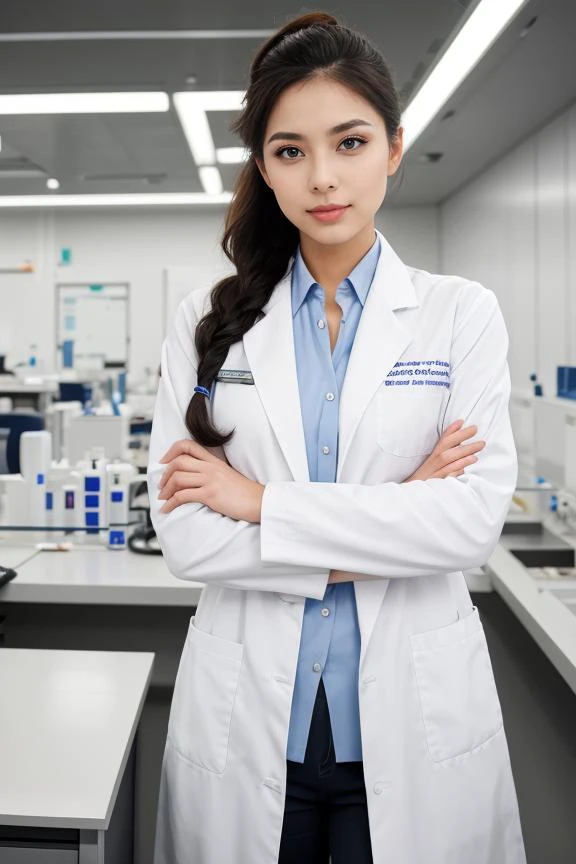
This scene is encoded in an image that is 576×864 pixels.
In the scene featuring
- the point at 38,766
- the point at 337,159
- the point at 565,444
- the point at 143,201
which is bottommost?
the point at 38,766

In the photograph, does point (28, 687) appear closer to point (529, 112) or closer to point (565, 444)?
point (565, 444)

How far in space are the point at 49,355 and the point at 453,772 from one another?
9727 millimetres

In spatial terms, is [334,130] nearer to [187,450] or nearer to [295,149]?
[295,149]

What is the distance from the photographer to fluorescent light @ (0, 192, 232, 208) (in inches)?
335

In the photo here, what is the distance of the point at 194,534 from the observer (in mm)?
1185

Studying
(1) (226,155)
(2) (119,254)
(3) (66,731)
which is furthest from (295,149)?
(2) (119,254)

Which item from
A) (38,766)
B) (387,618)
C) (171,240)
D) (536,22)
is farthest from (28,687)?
(171,240)

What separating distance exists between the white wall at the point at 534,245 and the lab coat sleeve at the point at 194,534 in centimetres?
440

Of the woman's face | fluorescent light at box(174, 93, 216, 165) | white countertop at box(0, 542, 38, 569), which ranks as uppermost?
fluorescent light at box(174, 93, 216, 165)

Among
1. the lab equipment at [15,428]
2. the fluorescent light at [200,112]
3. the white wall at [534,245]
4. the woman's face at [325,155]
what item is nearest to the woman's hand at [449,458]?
the woman's face at [325,155]

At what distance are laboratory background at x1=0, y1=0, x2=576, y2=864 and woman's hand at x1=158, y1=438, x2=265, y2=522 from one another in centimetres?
46

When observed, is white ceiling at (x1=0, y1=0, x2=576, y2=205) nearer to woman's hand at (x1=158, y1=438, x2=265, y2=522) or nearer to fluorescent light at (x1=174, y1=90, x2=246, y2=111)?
fluorescent light at (x1=174, y1=90, x2=246, y2=111)

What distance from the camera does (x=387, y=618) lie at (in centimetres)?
117

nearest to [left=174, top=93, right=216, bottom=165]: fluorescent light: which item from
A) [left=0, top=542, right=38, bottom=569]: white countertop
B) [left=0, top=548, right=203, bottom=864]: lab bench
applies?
[left=0, top=542, right=38, bottom=569]: white countertop
